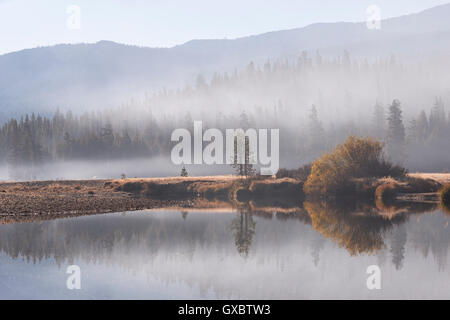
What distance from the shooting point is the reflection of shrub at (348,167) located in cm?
6216

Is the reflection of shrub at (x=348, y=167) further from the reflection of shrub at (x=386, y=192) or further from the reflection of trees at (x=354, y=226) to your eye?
the reflection of trees at (x=354, y=226)

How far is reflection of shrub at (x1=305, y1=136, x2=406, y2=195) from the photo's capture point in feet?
204

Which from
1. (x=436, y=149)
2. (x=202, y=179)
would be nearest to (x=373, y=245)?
(x=202, y=179)

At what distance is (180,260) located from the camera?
77.0ft

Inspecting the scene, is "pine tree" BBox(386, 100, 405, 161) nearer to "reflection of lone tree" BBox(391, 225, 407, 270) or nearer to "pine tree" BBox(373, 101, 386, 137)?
"pine tree" BBox(373, 101, 386, 137)

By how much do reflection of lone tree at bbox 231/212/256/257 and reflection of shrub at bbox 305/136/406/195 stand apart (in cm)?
1961

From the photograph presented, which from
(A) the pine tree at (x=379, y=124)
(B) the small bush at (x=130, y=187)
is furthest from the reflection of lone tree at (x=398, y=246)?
(A) the pine tree at (x=379, y=124)

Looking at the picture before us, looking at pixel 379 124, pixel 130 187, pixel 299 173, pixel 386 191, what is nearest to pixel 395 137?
pixel 379 124

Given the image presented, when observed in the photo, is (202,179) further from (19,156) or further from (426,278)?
(19,156)

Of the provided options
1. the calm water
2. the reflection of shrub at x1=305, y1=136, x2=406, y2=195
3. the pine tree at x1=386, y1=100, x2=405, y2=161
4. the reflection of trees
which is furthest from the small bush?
the pine tree at x1=386, y1=100, x2=405, y2=161

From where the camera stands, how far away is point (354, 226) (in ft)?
110

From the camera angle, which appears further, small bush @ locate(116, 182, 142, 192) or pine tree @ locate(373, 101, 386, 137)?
pine tree @ locate(373, 101, 386, 137)

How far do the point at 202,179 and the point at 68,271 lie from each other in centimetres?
6441

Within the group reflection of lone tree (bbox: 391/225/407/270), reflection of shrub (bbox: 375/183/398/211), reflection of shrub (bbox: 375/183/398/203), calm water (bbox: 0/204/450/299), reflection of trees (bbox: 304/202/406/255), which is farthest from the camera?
reflection of shrub (bbox: 375/183/398/203)
